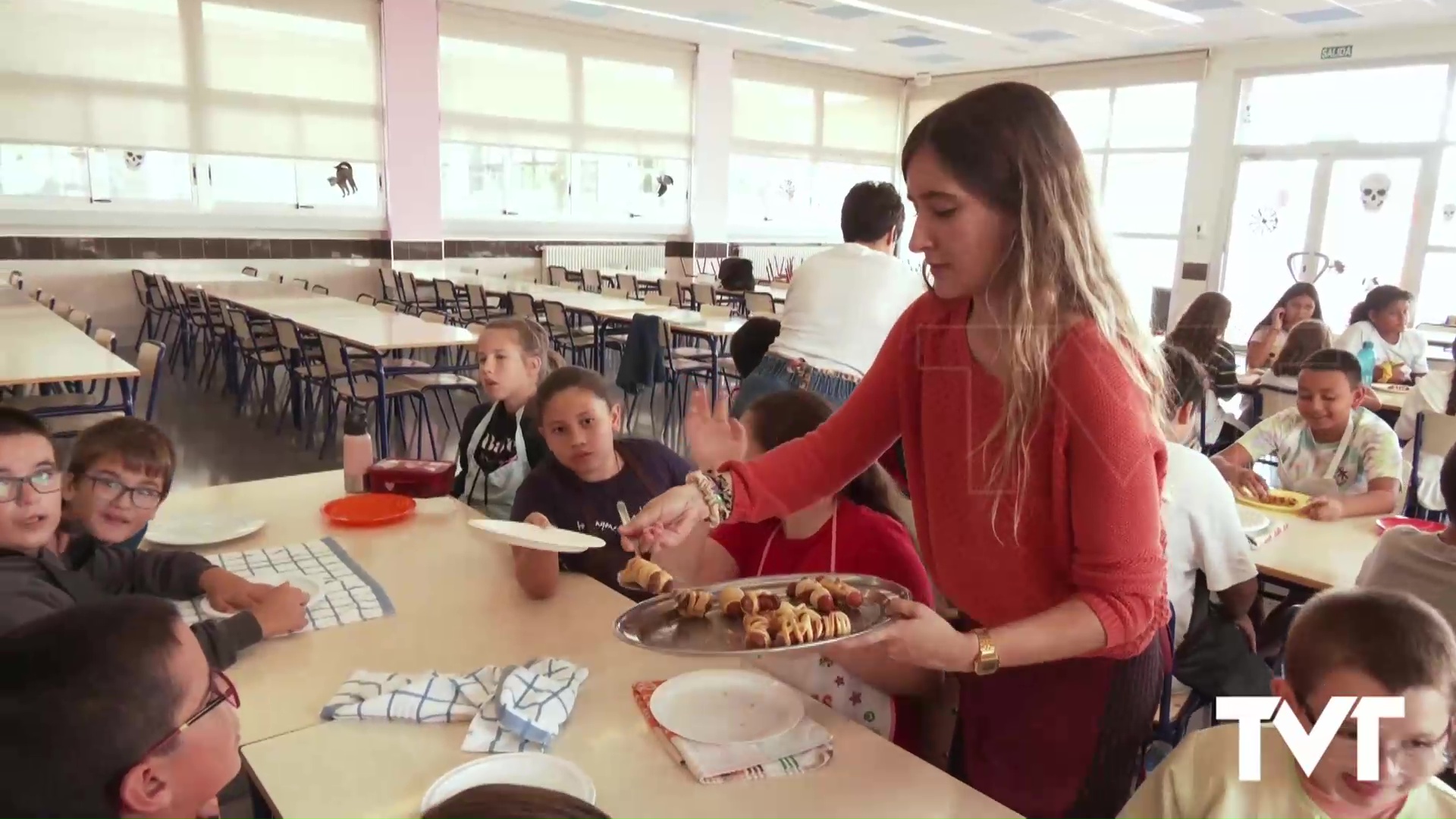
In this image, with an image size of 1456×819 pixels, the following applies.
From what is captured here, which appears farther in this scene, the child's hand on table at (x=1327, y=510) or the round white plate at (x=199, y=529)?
the child's hand on table at (x=1327, y=510)

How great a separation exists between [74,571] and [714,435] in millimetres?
1132

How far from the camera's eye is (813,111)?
41.4 feet

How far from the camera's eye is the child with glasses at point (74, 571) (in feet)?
4.65

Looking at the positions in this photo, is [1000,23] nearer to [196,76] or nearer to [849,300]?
[849,300]

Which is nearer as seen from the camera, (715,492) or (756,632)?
(756,632)

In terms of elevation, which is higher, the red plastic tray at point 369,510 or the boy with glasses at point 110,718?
the boy with glasses at point 110,718

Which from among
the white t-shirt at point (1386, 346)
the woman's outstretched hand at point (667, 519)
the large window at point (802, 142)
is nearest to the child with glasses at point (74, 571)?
the woman's outstretched hand at point (667, 519)

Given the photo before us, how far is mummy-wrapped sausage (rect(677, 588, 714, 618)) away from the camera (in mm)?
1236

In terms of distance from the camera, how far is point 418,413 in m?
5.70

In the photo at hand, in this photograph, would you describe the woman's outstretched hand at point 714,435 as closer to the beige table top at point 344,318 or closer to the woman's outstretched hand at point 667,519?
the woman's outstretched hand at point 667,519

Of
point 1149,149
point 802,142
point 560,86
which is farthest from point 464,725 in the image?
point 802,142

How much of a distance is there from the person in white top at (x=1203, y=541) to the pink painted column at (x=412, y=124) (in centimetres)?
Answer: 874

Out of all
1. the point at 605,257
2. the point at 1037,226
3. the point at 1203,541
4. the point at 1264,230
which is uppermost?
the point at 1264,230

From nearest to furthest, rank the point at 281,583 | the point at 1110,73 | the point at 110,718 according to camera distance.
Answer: the point at 110,718, the point at 281,583, the point at 1110,73
